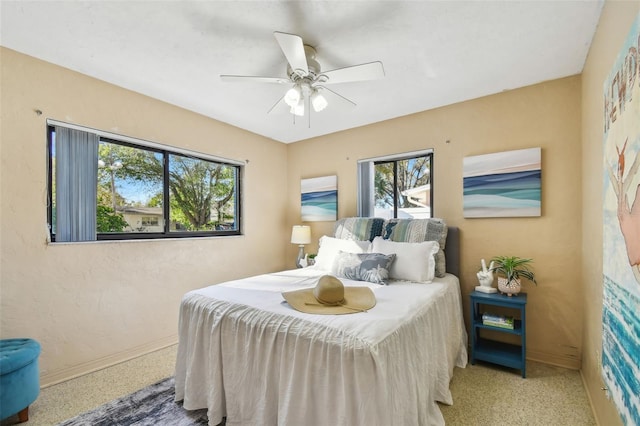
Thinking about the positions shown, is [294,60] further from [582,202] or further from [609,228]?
[582,202]

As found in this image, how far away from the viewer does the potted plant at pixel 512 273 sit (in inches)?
92.9

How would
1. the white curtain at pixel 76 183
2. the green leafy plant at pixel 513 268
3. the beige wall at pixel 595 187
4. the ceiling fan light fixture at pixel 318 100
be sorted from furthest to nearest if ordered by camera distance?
the green leafy plant at pixel 513 268, the white curtain at pixel 76 183, the ceiling fan light fixture at pixel 318 100, the beige wall at pixel 595 187

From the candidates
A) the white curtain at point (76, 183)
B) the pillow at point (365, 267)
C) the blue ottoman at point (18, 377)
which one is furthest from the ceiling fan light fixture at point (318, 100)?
the blue ottoman at point (18, 377)

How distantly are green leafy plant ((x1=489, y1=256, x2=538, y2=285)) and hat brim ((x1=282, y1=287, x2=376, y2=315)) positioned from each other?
1.31 meters

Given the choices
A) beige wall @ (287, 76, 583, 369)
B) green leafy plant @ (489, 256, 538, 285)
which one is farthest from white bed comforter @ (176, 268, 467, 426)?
beige wall @ (287, 76, 583, 369)

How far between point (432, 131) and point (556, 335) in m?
2.20

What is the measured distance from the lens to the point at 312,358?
1.32 m

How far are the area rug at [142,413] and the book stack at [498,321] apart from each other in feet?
7.42

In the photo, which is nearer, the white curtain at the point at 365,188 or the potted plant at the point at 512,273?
the potted plant at the point at 512,273

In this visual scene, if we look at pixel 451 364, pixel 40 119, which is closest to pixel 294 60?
pixel 40 119

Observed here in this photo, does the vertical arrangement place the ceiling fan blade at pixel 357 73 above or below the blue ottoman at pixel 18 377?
above

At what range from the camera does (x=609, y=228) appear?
1.37m

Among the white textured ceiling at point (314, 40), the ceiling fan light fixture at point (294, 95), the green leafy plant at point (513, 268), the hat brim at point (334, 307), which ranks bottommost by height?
the hat brim at point (334, 307)

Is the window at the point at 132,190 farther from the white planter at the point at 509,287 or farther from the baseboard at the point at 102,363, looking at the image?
the white planter at the point at 509,287
